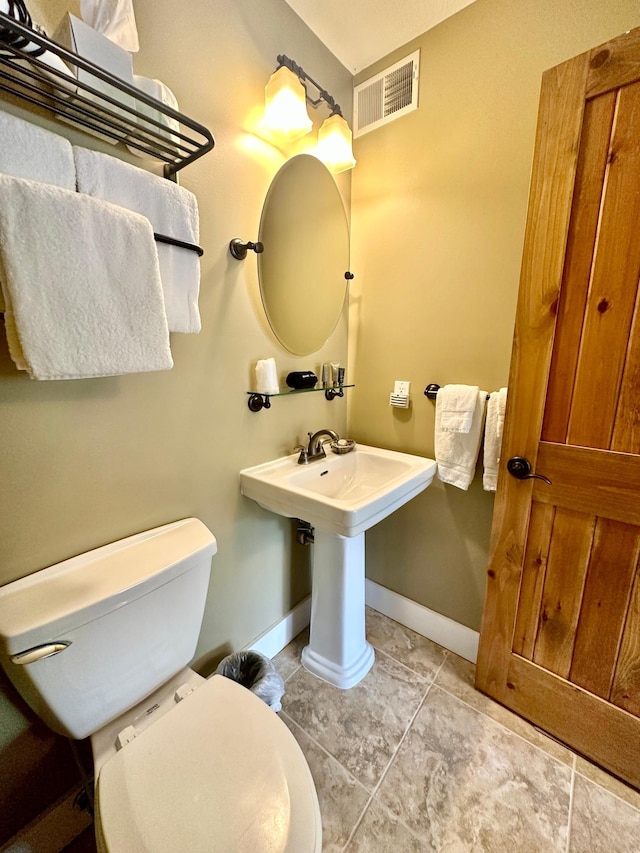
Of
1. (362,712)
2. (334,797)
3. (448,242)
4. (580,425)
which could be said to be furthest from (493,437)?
(334,797)

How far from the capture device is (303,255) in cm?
136

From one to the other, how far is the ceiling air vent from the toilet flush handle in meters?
2.01

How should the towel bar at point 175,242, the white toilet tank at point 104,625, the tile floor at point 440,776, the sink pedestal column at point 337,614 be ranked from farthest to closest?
the sink pedestal column at point 337,614
the tile floor at point 440,776
the towel bar at point 175,242
the white toilet tank at point 104,625

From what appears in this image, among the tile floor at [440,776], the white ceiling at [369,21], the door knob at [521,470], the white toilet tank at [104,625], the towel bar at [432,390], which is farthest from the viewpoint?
the towel bar at [432,390]

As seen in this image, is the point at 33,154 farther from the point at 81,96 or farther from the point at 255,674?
the point at 255,674

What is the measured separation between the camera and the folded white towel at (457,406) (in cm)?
122

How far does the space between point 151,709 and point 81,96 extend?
56.3 inches

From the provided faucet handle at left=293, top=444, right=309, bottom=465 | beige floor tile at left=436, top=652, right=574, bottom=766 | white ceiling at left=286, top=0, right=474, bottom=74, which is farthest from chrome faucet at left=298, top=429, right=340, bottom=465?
white ceiling at left=286, top=0, right=474, bottom=74

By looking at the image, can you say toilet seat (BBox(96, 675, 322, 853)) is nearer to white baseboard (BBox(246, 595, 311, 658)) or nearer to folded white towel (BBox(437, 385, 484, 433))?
white baseboard (BBox(246, 595, 311, 658))

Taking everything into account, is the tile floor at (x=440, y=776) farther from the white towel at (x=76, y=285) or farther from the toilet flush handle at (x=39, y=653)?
the white towel at (x=76, y=285)

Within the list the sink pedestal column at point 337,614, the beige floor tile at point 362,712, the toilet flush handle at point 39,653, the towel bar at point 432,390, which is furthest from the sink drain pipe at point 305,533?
the toilet flush handle at point 39,653

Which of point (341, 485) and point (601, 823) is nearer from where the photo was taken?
point (601, 823)

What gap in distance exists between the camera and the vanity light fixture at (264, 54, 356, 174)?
1.05 m

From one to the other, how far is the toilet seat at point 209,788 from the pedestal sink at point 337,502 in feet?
1.67
